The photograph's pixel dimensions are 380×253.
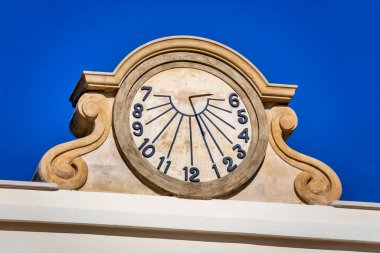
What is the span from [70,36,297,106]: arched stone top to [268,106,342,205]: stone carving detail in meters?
0.23

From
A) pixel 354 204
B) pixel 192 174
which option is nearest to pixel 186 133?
pixel 192 174

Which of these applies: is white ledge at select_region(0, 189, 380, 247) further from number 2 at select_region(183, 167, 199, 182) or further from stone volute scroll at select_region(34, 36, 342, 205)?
number 2 at select_region(183, 167, 199, 182)

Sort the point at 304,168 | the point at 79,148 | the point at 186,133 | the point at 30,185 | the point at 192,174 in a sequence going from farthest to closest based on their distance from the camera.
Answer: the point at 304,168
the point at 186,133
the point at 192,174
the point at 79,148
the point at 30,185

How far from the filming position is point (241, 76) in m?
16.9

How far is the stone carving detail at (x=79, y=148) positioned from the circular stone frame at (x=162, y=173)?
0.54ft

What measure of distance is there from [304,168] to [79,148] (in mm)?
2637

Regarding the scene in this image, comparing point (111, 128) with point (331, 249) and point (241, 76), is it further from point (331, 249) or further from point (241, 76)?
point (331, 249)

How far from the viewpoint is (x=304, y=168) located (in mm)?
16750

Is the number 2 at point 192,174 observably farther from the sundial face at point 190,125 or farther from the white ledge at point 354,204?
the white ledge at point 354,204

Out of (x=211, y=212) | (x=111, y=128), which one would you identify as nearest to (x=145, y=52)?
(x=111, y=128)

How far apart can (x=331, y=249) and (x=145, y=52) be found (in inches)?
121

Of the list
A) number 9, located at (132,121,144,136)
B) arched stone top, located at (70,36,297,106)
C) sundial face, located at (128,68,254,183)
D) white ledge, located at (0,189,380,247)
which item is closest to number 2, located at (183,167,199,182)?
sundial face, located at (128,68,254,183)

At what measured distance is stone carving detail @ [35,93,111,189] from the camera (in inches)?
631

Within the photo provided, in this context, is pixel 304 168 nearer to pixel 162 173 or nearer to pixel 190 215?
pixel 190 215
